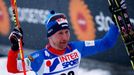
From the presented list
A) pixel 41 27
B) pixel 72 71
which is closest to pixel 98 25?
pixel 41 27

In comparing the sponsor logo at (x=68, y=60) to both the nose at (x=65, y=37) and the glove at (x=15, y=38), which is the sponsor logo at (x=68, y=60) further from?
the glove at (x=15, y=38)

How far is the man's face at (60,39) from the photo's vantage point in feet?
17.0

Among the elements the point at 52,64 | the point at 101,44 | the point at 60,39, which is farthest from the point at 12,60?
the point at 101,44

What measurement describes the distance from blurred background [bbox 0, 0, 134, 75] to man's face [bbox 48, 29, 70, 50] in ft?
8.72

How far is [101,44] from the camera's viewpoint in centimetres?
557

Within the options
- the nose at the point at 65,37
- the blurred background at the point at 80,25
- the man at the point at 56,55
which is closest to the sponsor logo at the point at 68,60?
the man at the point at 56,55

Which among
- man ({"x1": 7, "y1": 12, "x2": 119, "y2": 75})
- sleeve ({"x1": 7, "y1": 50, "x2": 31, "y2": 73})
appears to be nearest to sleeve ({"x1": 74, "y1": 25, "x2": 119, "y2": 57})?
man ({"x1": 7, "y1": 12, "x2": 119, "y2": 75})

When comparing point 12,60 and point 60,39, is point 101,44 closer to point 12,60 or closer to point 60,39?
point 60,39

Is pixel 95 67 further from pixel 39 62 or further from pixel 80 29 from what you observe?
pixel 39 62

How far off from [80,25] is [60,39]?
3.61 meters

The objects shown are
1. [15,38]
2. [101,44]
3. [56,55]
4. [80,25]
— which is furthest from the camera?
[80,25]

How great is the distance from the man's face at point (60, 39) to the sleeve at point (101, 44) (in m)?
0.34

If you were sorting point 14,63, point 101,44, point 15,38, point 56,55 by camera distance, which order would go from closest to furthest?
point 15,38 < point 14,63 < point 56,55 < point 101,44

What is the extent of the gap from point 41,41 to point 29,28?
44 centimetres
